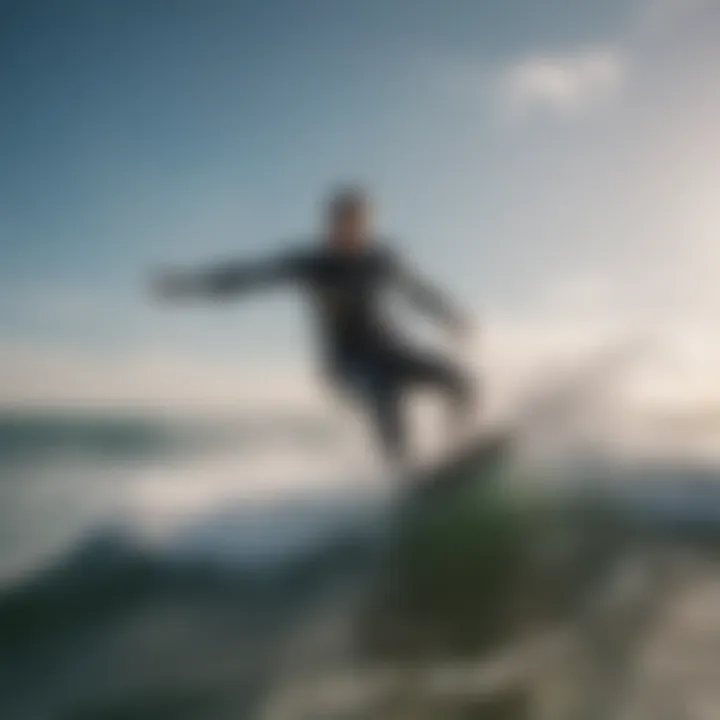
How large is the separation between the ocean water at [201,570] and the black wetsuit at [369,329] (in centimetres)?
41

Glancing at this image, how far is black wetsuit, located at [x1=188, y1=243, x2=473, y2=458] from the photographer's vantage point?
12.4 ft

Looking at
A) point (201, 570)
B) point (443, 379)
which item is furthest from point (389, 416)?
point (201, 570)

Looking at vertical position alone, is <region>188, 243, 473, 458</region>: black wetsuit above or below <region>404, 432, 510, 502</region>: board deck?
above

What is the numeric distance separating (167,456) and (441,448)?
6.18 ft

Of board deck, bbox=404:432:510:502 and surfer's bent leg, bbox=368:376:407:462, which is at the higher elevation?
surfer's bent leg, bbox=368:376:407:462

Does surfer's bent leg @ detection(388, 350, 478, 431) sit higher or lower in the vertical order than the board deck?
higher

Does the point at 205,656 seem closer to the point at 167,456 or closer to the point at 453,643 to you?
the point at 453,643

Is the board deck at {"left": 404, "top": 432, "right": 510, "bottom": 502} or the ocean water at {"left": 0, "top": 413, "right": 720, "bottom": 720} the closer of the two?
the ocean water at {"left": 0, "top": 413, "right": 720, "bottom": 720}

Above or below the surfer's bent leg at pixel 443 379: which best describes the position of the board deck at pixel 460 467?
below

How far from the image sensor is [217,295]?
358 centimetres

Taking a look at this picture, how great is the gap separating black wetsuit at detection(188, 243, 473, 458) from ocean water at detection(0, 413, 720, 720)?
0.41m

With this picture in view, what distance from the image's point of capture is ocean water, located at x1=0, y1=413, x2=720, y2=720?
3406mm

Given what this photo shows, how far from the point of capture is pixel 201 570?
153 inches

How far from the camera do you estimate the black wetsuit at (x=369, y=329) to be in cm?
378
